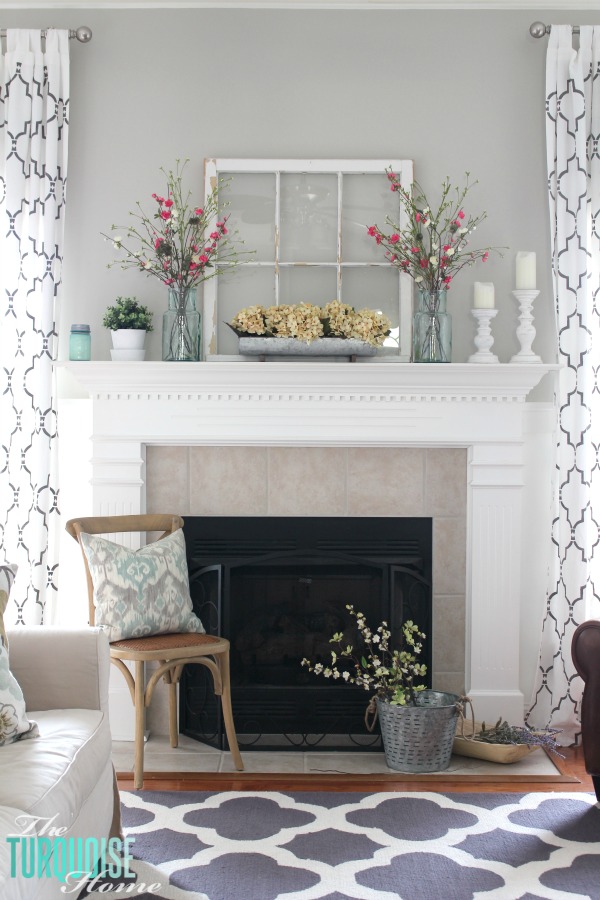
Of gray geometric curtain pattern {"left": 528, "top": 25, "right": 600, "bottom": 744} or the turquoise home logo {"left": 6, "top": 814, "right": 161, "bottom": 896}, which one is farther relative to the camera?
gray geometric curtain pattern {"left": 528, "top": 25, "right": 600, "bottom": 744}

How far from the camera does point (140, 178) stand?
4.00 metres

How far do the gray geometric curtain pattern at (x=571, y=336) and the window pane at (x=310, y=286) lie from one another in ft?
3.00

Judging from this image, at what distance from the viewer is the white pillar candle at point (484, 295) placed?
3.89m

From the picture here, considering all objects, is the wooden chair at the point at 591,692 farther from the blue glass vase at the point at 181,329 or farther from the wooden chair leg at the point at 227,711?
the blue glass vase at the point at 181,329

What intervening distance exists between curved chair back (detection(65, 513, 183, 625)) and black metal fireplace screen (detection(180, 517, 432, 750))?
0.44ft

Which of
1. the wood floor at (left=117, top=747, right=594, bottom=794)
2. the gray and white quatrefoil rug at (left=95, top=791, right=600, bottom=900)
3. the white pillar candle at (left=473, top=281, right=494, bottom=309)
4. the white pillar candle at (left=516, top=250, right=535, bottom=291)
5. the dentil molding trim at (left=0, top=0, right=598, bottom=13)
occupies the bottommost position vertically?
the wood floor at (left=117, top=747, right=594, bottom=794)

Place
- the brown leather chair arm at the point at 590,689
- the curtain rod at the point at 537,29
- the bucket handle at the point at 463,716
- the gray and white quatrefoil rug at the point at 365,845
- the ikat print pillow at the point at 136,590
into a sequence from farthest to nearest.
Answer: the curtain rod at the point at 537,29
the bucket handle at the point at 463,716
the ikat print pillow at the point at 136,590
the brown leather chair arm at the point at 590,689
the gray and white quatrefoil rug at the point at 365,845

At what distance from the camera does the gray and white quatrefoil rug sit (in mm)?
2576

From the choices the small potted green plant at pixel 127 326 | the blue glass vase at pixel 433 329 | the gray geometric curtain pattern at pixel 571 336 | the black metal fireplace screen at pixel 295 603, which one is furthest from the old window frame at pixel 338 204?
the black metal fireplace screen at pixel 295 603

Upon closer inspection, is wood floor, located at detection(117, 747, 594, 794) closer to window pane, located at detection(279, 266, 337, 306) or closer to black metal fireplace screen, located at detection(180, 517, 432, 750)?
black metal fireplace screen, located at detection(180, 517, 432, 750)

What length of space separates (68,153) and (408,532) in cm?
209

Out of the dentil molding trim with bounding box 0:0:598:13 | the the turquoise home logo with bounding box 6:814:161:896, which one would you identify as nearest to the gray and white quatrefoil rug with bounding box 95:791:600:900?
the the turquoise home logo with bounding box 6:814:161:896

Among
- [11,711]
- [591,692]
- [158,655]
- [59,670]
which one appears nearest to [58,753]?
[11,711]

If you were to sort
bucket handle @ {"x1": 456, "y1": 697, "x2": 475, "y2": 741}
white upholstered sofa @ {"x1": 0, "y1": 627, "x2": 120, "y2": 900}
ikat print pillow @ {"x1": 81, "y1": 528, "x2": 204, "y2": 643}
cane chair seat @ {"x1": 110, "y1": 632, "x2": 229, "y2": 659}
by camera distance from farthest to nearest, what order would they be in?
1. bucket handle @ {"x1": 456, "y1": 697, "x2": 475, "y2": 741}
2. ikat print pillow @ {"x1": 81, "y1": 528, "x2": 204, "y2": 643}
3. cane chair seat @ {"x1": 110, "y1": 632, "x2": 229, "y2": 659}
4. white upholstered sofa @ {"x1": 0, "y1": 627, "x2": 120, "y2": 900}
